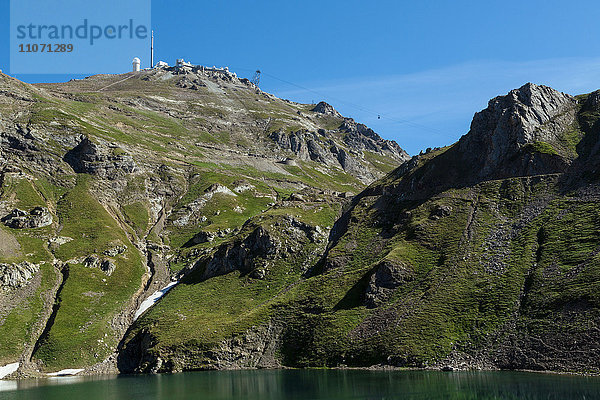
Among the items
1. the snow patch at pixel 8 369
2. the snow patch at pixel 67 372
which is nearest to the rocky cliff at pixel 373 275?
the snow patch at pixel 67 372

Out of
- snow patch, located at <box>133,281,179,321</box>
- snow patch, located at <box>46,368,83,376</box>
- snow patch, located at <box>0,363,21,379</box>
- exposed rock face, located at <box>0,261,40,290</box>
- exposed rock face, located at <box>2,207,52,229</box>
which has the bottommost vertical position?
snow patch, located at <box>46,368,83,376</box>

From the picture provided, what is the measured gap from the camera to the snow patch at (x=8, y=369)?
106931 mm

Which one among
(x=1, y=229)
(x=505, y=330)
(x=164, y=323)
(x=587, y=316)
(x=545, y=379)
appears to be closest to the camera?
(x=545, y=379)

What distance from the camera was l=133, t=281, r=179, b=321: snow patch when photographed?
13762 cm

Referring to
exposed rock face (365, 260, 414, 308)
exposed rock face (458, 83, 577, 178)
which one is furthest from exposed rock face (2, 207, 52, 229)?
exposed rock face (458, 83, 577, 178)

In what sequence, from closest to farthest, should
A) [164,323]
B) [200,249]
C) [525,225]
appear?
[525,225] → [164,323] → [200,249]

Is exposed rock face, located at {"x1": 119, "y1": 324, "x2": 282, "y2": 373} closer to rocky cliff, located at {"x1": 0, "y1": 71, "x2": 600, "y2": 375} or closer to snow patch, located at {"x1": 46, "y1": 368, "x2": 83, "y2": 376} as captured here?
rocky cliff, located at {"x1": 0, "y1": 71, "x2": 600, "y2": 375}

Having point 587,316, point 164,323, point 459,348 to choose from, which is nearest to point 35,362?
point 164,323

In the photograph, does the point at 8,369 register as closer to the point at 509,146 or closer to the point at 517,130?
the point at 509,146

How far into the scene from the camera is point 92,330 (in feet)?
411

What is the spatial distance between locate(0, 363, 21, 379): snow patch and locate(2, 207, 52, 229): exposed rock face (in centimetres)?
7471

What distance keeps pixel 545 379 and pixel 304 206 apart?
12527 cm

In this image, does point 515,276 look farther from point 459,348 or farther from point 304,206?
point 304,206

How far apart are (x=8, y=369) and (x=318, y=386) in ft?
269
